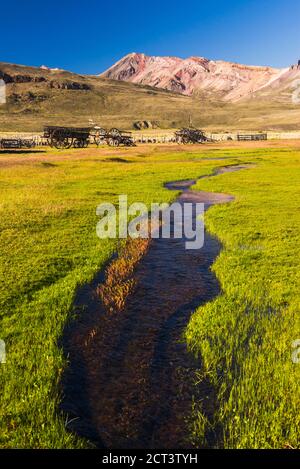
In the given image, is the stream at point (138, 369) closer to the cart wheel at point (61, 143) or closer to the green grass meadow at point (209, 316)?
the green grass meadow at point (209, 316)

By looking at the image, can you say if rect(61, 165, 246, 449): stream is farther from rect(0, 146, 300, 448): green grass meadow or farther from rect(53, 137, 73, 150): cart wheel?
rect(53, 137, 73, 150): cart wheel

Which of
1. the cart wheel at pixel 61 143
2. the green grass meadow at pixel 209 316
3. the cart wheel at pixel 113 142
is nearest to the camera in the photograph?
the green grass meadow at pixel 209 316

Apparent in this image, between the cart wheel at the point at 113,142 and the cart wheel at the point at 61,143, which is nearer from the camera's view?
the cart wheel at the point at 61,143

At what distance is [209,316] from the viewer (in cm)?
1022

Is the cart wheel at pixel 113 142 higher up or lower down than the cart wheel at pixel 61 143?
higher up

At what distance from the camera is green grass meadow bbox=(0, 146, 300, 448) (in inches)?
255

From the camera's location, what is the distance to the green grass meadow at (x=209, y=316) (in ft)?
21.2

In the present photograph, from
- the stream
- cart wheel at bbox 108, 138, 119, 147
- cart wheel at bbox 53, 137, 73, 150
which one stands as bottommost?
the stream

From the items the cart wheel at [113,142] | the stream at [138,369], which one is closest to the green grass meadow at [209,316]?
the stream at [138,369]

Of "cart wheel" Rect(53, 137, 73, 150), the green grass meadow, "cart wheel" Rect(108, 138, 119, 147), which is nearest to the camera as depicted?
the green grass meadow

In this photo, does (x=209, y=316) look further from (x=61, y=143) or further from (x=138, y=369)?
(x=61, y=143)

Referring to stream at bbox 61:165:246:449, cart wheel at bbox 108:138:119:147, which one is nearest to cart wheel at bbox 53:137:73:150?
cart wheel at bbox 108:138:119:147

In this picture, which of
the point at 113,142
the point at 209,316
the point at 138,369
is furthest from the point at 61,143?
the point at 138,369
